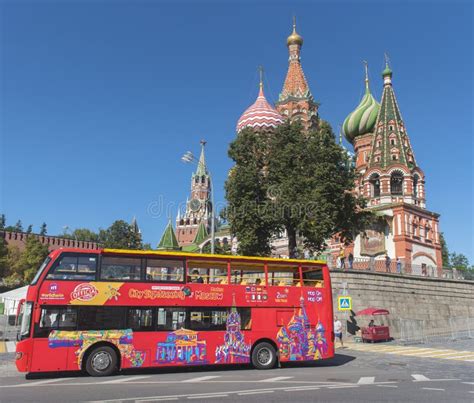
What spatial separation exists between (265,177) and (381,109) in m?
27.8

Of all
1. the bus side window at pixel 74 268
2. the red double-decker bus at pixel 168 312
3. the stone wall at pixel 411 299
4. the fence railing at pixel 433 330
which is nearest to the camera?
the red double-decker bus at pixel 168 312

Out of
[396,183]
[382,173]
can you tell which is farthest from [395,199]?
[382,173]

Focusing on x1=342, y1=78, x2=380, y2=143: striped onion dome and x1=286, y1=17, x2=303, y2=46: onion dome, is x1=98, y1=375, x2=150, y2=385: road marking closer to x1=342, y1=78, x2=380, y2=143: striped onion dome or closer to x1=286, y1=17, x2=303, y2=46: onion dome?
x1=342, y1=78, x2=380, y2=143: striped onion dome

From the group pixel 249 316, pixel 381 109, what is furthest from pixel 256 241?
pixel 381 109

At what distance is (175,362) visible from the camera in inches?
571

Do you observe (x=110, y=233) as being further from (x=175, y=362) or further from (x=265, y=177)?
(x=175, y=362)

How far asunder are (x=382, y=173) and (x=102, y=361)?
42.1m

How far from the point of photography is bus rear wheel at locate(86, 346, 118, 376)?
13.7 metres

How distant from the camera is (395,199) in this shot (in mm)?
48656

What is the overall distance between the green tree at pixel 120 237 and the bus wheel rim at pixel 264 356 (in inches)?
2607

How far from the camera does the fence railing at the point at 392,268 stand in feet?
111

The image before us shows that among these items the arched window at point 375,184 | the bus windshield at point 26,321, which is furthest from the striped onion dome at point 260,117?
the bus windshield at point 26,321

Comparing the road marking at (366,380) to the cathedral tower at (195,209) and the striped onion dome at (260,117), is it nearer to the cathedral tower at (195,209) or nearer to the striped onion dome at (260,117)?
the striped onion dome at (260,117)

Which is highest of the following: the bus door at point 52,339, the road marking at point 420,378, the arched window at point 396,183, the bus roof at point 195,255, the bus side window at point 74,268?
the arched window at point 396,183
